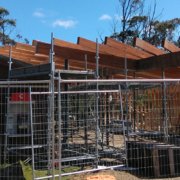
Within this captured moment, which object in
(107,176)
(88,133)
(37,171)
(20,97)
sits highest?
(20,97)

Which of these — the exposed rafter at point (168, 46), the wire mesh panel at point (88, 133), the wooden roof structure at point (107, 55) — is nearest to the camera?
the wire mesh panel at point (88, 133)

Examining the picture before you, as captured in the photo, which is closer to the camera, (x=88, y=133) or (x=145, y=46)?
(x=88, y=133)

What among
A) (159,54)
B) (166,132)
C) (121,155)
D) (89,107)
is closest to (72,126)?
(89,107)

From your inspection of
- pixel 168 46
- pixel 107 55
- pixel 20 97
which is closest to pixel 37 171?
pixel 20 97

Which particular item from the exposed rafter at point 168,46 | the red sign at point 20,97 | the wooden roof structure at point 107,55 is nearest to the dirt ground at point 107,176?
the red sign at point 20,97

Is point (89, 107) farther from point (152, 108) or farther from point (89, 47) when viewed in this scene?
point (89, 47)

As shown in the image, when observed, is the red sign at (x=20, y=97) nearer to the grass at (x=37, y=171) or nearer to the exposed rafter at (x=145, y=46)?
the grass at (x=37, y=171)

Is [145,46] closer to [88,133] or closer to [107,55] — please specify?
[107,55]

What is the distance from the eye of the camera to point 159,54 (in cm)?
1328

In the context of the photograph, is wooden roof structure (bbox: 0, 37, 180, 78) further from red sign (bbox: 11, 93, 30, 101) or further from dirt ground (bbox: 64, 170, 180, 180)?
dirt ground (bbox: 64, 170, 180, 180)

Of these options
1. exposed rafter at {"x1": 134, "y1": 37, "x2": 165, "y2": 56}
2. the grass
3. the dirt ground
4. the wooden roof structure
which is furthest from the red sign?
exposed rafter at {"x1": 134, "y1": 37, "x2": 165, "y2": 56}

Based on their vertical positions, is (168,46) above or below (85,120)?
above

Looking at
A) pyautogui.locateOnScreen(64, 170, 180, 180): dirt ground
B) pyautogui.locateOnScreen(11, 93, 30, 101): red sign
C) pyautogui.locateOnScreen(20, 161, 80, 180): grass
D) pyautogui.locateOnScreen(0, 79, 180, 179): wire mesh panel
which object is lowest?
pyautogui.locateOnScreen(64, 170, 180, 180): dirt ground

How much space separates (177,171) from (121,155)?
5.14ft
